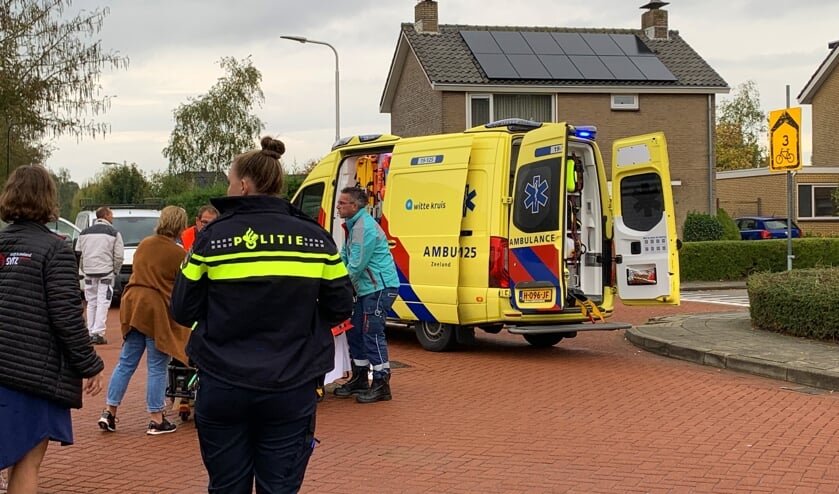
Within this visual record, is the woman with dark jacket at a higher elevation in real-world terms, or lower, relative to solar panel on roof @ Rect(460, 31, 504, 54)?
lower

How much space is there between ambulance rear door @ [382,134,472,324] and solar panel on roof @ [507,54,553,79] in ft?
63.9

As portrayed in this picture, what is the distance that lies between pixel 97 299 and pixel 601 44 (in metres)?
24.8

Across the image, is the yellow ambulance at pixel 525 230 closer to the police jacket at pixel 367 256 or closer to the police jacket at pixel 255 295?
the police jacket at pixel 367 256

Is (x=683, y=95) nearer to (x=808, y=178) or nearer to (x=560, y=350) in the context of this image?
(x=808, y=178)

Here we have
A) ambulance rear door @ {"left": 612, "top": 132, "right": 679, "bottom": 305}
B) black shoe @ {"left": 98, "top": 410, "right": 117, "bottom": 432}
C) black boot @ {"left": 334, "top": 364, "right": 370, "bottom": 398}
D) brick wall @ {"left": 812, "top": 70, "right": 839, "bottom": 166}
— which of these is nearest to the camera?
black shoe @ {"left": 98, "top": 410, "right": 117, "bottom": 432}

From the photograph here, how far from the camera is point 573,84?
30.5m

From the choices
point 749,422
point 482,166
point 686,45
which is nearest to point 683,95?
point 686,45

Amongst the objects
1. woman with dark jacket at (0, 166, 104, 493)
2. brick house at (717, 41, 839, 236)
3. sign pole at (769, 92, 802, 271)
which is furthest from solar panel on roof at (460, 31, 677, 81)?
woman with dark jacket at (0, 166, 104, 493)

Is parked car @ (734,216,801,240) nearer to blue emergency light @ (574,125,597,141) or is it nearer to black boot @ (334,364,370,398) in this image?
blue emergency light @ (574,125,597,141)

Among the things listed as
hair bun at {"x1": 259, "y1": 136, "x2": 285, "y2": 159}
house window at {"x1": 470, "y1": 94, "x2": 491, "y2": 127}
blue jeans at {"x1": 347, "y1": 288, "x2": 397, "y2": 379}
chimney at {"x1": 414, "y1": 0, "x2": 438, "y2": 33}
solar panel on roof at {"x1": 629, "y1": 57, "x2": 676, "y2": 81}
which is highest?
chimney at {"x1": 414, "y1": 0, "x2": 438, "y2": 33}

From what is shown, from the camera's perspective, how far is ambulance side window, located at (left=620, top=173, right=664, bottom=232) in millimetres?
10922

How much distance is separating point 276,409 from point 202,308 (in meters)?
0.48

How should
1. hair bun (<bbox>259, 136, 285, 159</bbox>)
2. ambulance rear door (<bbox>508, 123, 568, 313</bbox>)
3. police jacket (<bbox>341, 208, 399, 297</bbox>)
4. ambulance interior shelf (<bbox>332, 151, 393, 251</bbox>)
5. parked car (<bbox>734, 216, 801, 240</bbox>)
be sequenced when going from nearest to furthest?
hair bun (<bbox>259, 136, 285, 159</bbox>)
police jacket (<bbox>341, 208, 399, 297</bbox>)
ambulance rear door (<bbox>508, 123, 568, 313</bbox>)
ambulance interior shelf (<bbox>332, 151, 393, 251</bbox>)
parked car (<bbox>734, 216, 801, 240</bbox>)

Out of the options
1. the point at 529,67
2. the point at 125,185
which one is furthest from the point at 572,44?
the point at 125,185
